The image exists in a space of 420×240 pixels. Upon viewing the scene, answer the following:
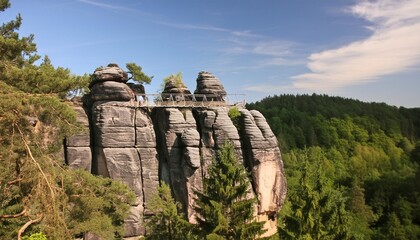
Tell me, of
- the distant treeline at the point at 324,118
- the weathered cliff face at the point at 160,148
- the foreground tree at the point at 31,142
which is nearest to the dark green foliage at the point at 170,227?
the foreground tree at the point at 31,142

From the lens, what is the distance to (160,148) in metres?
26.2

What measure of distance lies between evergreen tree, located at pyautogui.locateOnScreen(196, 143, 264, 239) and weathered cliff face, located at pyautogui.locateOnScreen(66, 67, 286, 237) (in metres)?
9.56

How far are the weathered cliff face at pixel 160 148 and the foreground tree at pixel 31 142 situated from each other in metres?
11.1

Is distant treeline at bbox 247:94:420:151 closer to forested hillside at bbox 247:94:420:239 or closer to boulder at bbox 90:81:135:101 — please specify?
forested hillside at bbox 247:94:420:239

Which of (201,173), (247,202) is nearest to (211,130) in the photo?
(201,173)

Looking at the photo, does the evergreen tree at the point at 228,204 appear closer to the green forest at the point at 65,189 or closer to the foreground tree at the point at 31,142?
the green forest at the point at 65,189

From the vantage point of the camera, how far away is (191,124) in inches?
1014

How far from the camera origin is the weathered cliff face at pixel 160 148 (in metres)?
24.4

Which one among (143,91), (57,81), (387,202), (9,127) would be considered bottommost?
(387,202)

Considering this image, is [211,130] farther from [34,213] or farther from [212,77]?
[34,213]

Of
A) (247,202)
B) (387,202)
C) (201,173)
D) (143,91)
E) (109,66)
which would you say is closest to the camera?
(247,202)

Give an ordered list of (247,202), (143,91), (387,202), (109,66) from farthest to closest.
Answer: (387,202)
(143,91)
(109,66)
(247,202)

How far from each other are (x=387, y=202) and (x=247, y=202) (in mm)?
33723

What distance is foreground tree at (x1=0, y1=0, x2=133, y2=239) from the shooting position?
9273 mm
